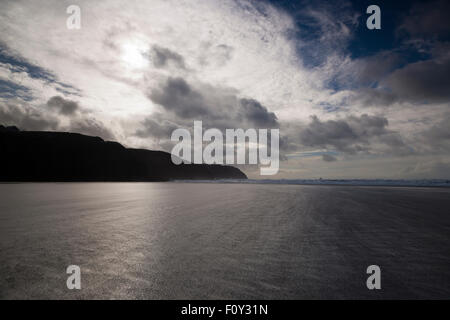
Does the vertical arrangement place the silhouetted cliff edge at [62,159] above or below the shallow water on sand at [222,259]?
above

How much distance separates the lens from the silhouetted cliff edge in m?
73.1

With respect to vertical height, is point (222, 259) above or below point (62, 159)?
below

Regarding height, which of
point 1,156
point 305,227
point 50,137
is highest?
point 50,137

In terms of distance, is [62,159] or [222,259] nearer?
[222,259]

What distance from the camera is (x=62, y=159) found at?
3255 inches

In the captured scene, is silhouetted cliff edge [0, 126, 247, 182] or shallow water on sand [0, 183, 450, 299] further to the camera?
silhouetted cliff edge [0, 126, 247, 182]

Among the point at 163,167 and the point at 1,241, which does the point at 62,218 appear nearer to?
the point at 1,241

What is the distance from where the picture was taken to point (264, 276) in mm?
3424

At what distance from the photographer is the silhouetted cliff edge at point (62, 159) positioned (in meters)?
73.1

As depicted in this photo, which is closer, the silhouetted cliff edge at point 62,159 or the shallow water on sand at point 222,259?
the shallow water on sand at point 222,259

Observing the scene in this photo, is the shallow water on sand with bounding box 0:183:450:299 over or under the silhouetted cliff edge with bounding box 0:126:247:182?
under

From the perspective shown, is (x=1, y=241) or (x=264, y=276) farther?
(x=1, y=241)
